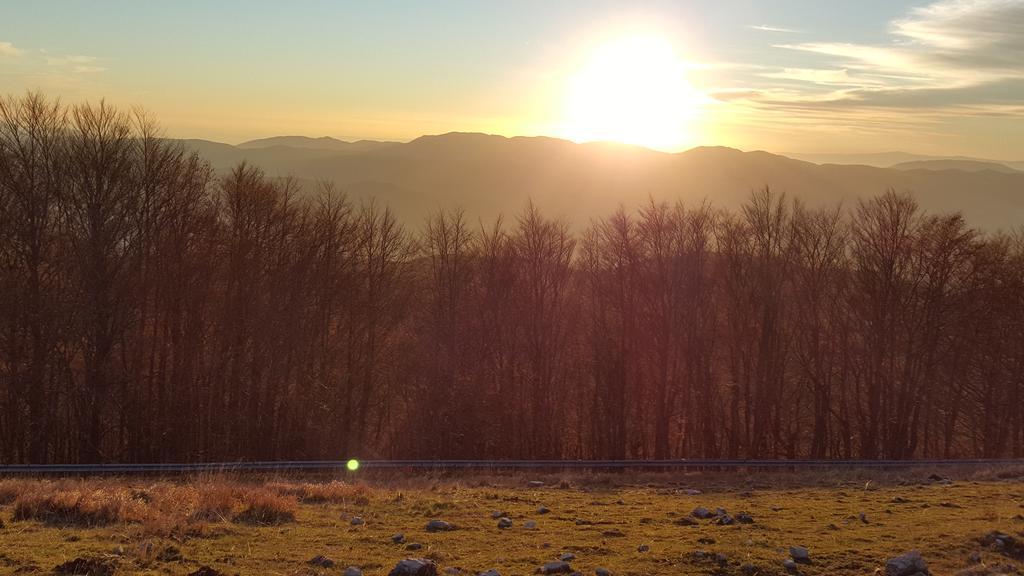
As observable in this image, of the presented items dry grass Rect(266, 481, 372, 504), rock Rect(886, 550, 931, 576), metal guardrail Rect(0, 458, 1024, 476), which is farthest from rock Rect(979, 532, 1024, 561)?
metal guardrail Rect(0, 458, 1024, 476)

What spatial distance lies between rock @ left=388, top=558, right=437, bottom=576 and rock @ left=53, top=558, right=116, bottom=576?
3566mm

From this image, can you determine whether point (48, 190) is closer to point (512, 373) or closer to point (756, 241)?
point (512, 373)

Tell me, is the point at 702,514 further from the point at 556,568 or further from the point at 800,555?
the point at 556,568

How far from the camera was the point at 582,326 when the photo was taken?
4353 centimetres

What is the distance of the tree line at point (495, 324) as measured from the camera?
32000 mm

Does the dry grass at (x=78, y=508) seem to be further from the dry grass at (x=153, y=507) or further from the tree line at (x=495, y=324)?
the tree line at (x=495, y=324)

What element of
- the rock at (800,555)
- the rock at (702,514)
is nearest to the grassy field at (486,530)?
the rock at (800,555)

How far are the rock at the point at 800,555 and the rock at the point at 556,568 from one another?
3392 millimetres

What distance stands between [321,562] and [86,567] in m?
2.93

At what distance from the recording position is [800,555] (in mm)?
10742

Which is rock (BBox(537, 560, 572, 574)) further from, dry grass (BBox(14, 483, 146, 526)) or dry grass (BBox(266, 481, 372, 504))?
dry grass (BBox(14, 483, 146, 526))

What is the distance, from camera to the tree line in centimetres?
3200

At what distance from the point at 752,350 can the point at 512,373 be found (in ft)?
45.6

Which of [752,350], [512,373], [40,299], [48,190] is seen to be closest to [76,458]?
[40,299]
